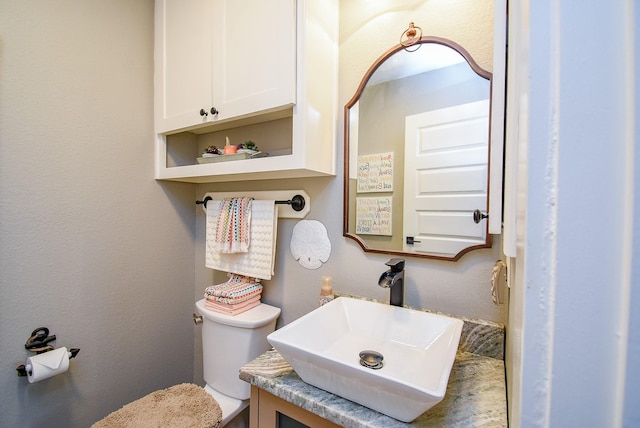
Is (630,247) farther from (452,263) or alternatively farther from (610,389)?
(452,263)

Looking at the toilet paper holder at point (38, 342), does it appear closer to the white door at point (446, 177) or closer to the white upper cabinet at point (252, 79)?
the white upper cabinet at point (252, 79)

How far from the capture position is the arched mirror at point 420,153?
87 centimetres

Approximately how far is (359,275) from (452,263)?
1.15ft

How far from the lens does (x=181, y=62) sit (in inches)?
48.7

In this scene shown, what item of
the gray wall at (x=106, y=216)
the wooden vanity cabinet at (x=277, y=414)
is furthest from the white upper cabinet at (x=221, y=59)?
the wooden vanity cabinet at (x=277, y=414)

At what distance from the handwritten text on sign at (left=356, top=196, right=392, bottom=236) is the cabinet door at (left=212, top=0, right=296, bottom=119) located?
0.47 m

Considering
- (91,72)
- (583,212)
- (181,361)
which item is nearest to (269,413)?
(583,212)

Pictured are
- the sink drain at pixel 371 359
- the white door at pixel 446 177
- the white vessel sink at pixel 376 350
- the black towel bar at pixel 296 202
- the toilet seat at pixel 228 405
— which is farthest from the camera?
the black towel bar at pixel 296 202

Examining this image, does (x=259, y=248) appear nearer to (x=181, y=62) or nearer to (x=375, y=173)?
(x=375, y=173)

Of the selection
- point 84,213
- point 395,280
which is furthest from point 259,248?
point 84,213

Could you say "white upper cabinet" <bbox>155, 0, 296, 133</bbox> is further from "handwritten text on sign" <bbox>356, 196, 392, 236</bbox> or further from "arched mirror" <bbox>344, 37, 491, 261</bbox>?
"handwritten text on sign" <bbox>356, 196, 392, 236</bbox>

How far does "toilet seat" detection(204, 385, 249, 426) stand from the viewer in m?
1.10

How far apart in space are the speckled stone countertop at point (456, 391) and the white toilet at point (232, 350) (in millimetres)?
368

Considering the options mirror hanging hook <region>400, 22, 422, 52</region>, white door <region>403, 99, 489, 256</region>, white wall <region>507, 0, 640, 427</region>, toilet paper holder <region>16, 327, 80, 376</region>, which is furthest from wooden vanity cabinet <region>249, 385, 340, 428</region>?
mirror hanging hook <region>400, 22, 422, 52</region>
